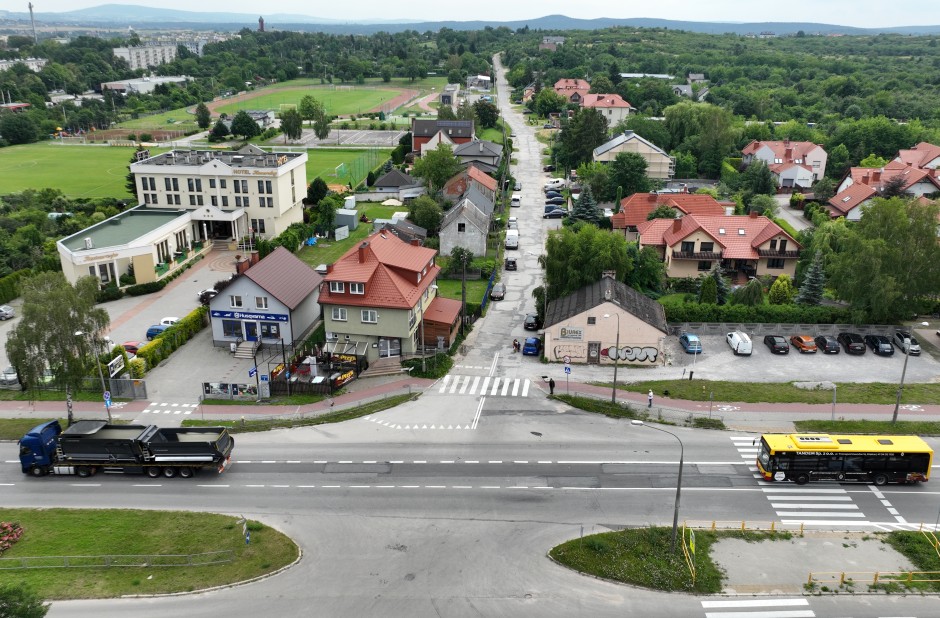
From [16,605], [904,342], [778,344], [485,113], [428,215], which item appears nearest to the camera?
[16,605]

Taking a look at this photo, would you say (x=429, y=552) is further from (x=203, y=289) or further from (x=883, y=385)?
(x=203, y=289)

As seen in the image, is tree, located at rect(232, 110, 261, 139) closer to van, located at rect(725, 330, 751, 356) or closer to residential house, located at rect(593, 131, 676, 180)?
residential house, located at rect(593, 131, 676, 180)

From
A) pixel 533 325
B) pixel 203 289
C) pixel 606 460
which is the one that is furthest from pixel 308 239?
pixel 606 460

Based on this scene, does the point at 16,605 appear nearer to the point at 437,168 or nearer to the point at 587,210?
the point at 587,210

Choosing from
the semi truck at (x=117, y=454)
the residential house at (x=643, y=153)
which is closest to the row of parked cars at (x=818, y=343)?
the semi truck at (x=117, y=454)

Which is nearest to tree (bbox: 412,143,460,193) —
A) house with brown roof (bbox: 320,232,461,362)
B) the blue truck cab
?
house with brown roof (bbox: 320,232,461,362)

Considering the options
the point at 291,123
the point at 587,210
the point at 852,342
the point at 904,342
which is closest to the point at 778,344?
the point at 852,342
